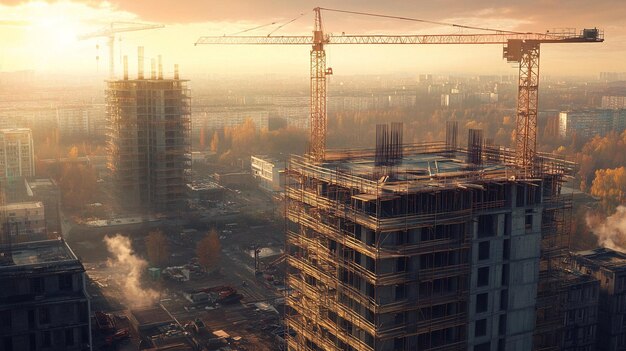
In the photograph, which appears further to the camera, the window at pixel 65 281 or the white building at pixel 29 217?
the white building at pixel 29 217

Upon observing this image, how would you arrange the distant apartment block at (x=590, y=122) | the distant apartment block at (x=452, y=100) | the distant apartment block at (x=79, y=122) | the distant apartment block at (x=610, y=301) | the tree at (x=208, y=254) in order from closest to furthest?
the distant apartment block at (x=610, y=301)
the tree at (x=208, y=254)
the distant apartment block at (x=590, y=122)
the distant apartment block at (x=79, y=122)
the distant apartment block at (x=452, y=100)

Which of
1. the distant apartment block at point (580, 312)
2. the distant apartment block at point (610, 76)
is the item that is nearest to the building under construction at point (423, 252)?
the distant apartment block at point (580, 312)

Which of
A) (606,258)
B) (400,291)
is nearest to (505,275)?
(400,291)

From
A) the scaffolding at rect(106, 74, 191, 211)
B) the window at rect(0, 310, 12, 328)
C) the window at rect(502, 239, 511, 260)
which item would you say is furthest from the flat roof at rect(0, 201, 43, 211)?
the window at rect(502, 239, 511, 260)

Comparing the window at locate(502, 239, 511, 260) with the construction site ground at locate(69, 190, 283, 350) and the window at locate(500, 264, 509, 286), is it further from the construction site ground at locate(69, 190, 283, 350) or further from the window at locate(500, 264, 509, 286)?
the construction site ground at locate(69, 190, 283, 350)

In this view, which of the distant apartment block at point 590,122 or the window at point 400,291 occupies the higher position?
the distant apartment block at point 590,122

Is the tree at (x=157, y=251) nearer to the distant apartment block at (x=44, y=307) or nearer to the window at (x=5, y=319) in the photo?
the distant apartment block at (x=44, y=307)

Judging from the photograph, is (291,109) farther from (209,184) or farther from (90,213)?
(90,213)
